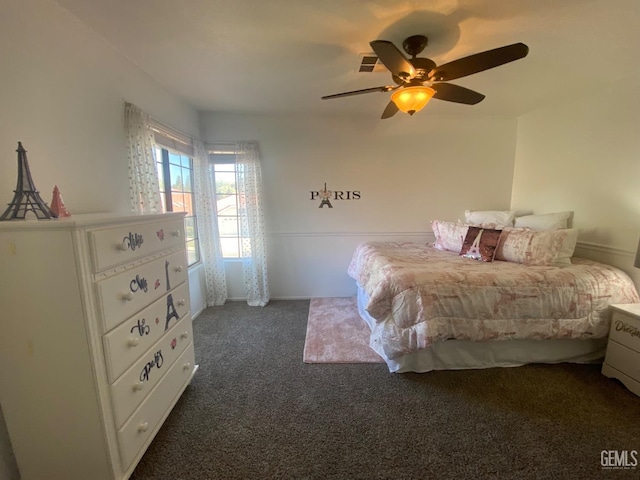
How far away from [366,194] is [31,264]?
3.10 meters

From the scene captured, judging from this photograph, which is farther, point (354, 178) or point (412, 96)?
point (354, 178)

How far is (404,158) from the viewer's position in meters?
3.45

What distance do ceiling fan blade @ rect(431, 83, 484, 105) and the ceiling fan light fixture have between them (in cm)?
14

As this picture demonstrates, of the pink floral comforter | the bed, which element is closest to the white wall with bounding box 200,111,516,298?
the bed

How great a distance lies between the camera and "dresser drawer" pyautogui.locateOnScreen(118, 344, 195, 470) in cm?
123

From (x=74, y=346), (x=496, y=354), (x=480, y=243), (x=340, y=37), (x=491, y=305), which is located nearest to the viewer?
(x=74, y=346)

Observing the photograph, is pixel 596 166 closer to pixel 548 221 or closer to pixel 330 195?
pixel 548 221

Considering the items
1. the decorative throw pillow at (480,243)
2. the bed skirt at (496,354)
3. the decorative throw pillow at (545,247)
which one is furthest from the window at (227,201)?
the decorative throw pillow at (545,247)

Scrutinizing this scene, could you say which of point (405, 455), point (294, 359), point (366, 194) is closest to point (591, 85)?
point (366, 194)

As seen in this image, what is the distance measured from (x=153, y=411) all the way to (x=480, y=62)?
261 centimetres

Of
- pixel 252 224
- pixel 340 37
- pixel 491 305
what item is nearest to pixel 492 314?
pixel 491 305

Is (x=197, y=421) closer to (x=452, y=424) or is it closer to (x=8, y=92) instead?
(x=452, y=424)

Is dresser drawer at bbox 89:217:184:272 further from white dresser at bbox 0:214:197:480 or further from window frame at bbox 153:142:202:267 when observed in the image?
window frame at bbox 153:142:202:267

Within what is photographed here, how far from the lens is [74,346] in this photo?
1072 millimetres
